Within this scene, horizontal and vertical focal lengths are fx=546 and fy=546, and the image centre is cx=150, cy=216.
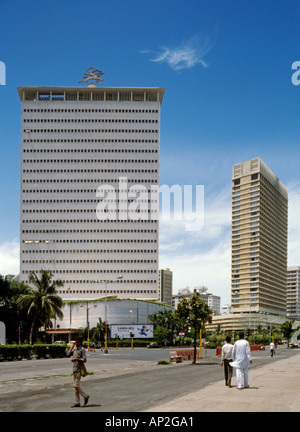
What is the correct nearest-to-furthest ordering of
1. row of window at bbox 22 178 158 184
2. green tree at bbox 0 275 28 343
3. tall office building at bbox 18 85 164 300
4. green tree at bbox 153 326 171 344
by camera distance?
green tree at bbox 0 275 28 343 → green tree at bbox 153 326 171 344 → tall office building at bbox 18 85 164 300 → row of window at bbox 22 178 158 184

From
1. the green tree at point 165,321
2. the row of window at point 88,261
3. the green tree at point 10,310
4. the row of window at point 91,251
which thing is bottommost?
the green tree at point 165,321

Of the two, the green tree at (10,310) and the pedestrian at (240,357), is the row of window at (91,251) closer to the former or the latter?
the green tree at (10,310)

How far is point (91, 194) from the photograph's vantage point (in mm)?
172625

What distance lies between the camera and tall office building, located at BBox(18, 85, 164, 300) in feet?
561

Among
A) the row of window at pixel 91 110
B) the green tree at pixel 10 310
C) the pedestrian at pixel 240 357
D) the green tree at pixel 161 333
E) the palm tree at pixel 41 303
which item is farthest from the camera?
the row of window at pixel 91 110

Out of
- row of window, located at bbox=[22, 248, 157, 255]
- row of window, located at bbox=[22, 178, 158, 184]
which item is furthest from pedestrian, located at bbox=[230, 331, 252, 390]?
row of window, located at bbox=[22, 178, 158, 184]

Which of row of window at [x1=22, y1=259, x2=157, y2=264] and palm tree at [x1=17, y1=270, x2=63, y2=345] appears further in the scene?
row of window at [x1=22, y1=259, x2=157, y2=264]

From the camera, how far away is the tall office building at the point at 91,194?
171 meters

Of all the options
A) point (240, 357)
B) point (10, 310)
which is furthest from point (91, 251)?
point (240, 357)

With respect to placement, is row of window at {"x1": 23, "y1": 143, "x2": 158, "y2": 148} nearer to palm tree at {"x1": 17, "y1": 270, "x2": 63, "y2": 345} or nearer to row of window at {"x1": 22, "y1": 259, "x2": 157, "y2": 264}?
row of window at {"x1": 22, "y1": 259, "x2": 157, "y2": 264}

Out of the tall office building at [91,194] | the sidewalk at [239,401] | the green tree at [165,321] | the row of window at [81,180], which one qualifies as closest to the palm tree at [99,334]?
the green tree at [165,321]

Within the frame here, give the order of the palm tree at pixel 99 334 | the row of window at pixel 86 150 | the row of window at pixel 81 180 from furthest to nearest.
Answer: the row of window at pixel 86 150, the row of window at pixel 81 180, the palm tree at pixel 99 334

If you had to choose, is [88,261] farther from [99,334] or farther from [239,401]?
[239,401]
